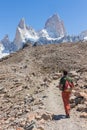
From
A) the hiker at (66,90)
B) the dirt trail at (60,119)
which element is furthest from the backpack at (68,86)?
the dirt trail at (60,119)

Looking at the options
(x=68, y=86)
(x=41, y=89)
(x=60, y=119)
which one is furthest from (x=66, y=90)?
(x=41, y=89)

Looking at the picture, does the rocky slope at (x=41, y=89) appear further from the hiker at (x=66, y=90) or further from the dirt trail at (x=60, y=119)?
the hiker at (x=66, y=90)

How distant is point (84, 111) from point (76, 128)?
2.44 m

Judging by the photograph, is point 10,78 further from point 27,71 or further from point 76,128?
point 76,128

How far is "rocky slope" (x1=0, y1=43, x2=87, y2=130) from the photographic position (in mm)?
18406

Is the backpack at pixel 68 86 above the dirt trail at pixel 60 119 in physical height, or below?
above

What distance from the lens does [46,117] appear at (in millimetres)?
18453

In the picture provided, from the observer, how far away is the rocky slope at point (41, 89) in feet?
60.4

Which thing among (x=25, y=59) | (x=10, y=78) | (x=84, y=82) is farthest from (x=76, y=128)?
(x=25, y=59)

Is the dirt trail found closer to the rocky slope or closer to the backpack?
the rocky slope

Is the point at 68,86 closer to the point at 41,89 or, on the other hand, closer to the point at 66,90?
the point at 66,90

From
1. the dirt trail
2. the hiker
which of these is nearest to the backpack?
the hiker

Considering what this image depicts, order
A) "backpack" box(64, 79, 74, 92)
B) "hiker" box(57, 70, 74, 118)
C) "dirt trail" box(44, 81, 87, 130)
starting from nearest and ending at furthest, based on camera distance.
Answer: "dirt trail" box(44, 81, 87, 130), "hiker" box(57, 70, 74, 118), "backpack" box(64, 79, 74, 92)

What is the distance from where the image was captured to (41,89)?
27.0 metres
